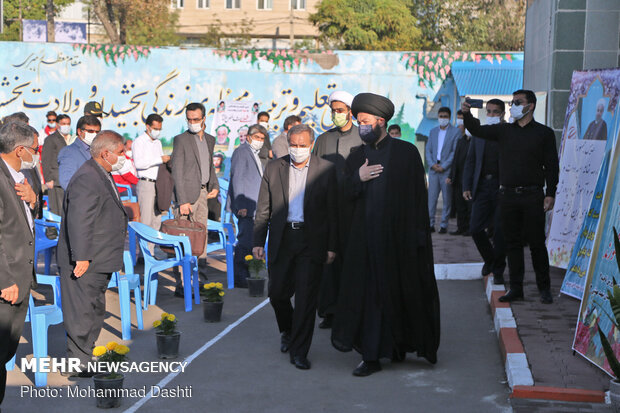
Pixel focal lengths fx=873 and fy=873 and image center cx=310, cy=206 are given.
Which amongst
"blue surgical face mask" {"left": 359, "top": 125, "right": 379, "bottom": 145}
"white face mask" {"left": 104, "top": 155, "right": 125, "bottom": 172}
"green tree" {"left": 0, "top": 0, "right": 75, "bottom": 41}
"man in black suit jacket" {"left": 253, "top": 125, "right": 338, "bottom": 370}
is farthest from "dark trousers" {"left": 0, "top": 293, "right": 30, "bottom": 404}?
"green tree" {"left": 0, "top": 0, "right": 75, "bottom": 41}

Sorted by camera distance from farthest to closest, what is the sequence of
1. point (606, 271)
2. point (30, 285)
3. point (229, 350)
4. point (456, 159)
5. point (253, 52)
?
point (253, 52) < point (456, 159) < point (229, 350) < point (606, 271) < point (30, 285)

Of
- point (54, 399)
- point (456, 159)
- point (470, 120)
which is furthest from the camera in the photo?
point (456, 159)

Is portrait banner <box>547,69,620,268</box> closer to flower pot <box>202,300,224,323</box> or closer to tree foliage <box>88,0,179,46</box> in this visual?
flower pot <box>202,300,224,323</box>

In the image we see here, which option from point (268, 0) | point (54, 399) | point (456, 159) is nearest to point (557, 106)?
point (456, 159)

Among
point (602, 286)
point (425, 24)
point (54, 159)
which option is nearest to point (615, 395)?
point (602, 286)

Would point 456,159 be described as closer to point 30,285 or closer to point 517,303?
point 517,303

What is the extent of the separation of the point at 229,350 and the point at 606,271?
10.1 ft

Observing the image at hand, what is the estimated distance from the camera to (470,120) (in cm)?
814

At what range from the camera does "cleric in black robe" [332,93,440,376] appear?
6523 mm

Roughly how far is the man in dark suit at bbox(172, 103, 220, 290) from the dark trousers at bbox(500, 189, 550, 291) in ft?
11.5

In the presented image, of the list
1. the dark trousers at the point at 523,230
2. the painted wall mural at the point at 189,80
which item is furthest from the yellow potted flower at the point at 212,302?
the painted wall mural at the point at 189,80

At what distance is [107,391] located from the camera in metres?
5.58

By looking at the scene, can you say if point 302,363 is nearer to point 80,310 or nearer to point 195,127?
point 80,310

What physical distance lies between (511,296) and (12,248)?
5.05 m
